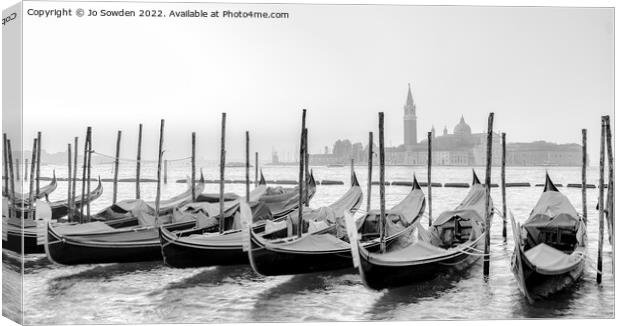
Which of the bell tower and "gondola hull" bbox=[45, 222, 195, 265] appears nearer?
the bell tower

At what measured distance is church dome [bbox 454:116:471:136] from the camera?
690 centimetres

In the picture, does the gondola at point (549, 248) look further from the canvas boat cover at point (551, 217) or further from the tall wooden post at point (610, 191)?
the tall wooden post at point (610, 191)

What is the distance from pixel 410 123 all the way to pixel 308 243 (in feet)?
4.76

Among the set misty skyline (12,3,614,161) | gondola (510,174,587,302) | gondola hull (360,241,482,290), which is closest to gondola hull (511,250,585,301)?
gondola (510,174,587,302)

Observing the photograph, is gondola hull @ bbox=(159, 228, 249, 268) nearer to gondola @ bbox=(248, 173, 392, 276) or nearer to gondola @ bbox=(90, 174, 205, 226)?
gondola @ bbox=(248, 173, 392, 276)

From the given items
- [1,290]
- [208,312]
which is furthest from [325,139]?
[1,290]

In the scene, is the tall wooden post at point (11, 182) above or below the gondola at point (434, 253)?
above

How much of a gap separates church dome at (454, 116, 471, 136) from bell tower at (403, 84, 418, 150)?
14.3 inches

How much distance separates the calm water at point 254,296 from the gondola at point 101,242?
142mm

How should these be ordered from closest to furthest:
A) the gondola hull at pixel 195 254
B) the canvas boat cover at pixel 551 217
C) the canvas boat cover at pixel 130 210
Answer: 1. the gondola hull at pixel 195 254
2. the canvas boat cover at pixel 551 217
3. the canvas boat cover at pixel 130 210

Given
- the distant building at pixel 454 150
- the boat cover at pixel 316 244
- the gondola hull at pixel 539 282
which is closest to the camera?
the gondola hull at pixel 539 282

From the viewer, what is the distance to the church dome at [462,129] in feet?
22.6

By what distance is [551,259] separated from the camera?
6.60 m

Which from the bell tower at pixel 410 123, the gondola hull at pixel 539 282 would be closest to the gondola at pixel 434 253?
the gondola hull at pixel 539 282
